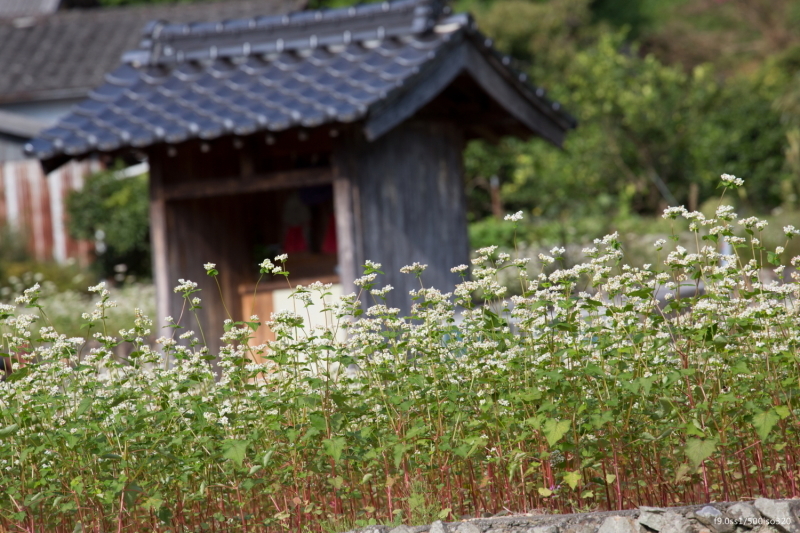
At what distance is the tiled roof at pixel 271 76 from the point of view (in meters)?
6.30

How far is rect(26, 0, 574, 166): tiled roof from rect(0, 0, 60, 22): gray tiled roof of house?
17.4 m

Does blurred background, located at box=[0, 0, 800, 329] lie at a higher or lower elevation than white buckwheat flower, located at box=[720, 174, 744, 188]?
higher

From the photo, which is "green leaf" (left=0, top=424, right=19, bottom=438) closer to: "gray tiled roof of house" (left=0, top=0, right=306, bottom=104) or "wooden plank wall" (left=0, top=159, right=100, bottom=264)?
"wooden plank wall" (left=0, top=159, right=100, bottom=264)

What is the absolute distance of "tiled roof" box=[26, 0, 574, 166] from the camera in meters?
6.30

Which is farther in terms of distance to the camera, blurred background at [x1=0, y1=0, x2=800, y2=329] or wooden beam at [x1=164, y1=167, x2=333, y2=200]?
blurred background at [x1=0, y1=0, x2=800, y2=329]

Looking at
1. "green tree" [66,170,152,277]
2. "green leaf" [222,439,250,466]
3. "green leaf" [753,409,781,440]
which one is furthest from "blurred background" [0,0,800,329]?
"green leaf" [222,439,250,466]

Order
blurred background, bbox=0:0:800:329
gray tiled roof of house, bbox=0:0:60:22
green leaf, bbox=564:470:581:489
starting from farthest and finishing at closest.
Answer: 1. gray tiled roof of house, bbox=0:0:60:22
2. blurred background, bbox=0:0:800:329
3. green leaf, bbox=564:470:581:489

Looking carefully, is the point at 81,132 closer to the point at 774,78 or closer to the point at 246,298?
the point at 246,298

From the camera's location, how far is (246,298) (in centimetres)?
767

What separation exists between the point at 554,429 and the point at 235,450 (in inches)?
38.2

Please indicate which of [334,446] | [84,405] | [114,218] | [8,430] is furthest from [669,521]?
[114,218]

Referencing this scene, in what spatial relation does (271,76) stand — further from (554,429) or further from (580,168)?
(580,168)

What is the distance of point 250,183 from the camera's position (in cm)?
686

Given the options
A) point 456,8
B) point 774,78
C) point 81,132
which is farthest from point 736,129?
point 81,132
